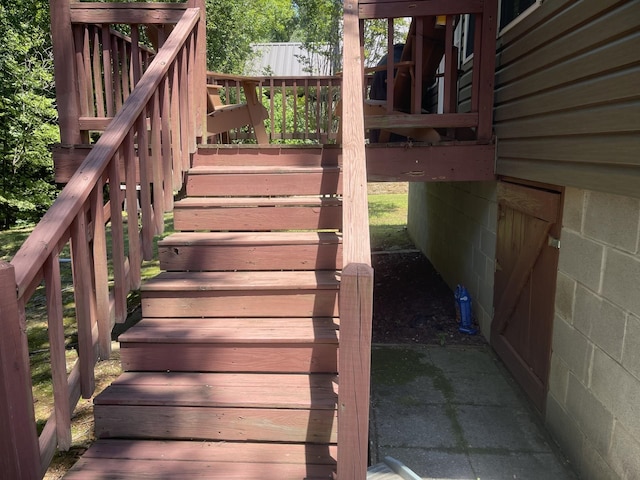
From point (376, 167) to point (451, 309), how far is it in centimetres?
210

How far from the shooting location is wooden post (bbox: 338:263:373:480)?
1.51 m

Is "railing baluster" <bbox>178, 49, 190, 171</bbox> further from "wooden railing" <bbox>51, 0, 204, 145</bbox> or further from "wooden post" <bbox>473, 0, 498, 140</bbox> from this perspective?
"wooden post" <bbox>473, 0, 498, 140</bbox>

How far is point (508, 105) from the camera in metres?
3.77

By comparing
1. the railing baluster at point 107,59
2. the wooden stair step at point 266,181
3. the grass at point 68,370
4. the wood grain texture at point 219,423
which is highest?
the railing baluster at point 107,59

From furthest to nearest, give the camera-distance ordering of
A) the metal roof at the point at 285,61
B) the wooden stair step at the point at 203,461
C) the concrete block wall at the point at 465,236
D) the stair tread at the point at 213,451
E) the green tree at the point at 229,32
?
the metal roof at the point at 285,61 < the green tree at the point at 229,32 < the concrete block wall at the point at 465,236 < the stair tread at the point at 213,451 < the wooden stair step at the point at 203,461

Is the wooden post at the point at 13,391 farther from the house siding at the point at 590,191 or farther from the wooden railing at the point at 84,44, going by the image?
the house siding at the point at 590,191

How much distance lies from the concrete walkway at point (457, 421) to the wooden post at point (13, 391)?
5.91 feet

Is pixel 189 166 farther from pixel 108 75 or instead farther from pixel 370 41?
pixel 370 41

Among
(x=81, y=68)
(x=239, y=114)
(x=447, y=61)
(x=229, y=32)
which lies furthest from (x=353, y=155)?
(x=229, y=32)

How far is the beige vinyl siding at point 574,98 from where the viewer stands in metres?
2.21

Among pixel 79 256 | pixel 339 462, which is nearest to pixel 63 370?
pixel 79 256

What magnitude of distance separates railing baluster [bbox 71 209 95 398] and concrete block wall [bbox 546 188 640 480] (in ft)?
8.00

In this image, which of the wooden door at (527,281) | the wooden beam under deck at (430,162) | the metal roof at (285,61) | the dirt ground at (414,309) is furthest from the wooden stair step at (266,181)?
the metal roof at (285,61)

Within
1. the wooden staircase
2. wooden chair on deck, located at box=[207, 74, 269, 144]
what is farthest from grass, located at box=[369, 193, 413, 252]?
the wooden staircase
